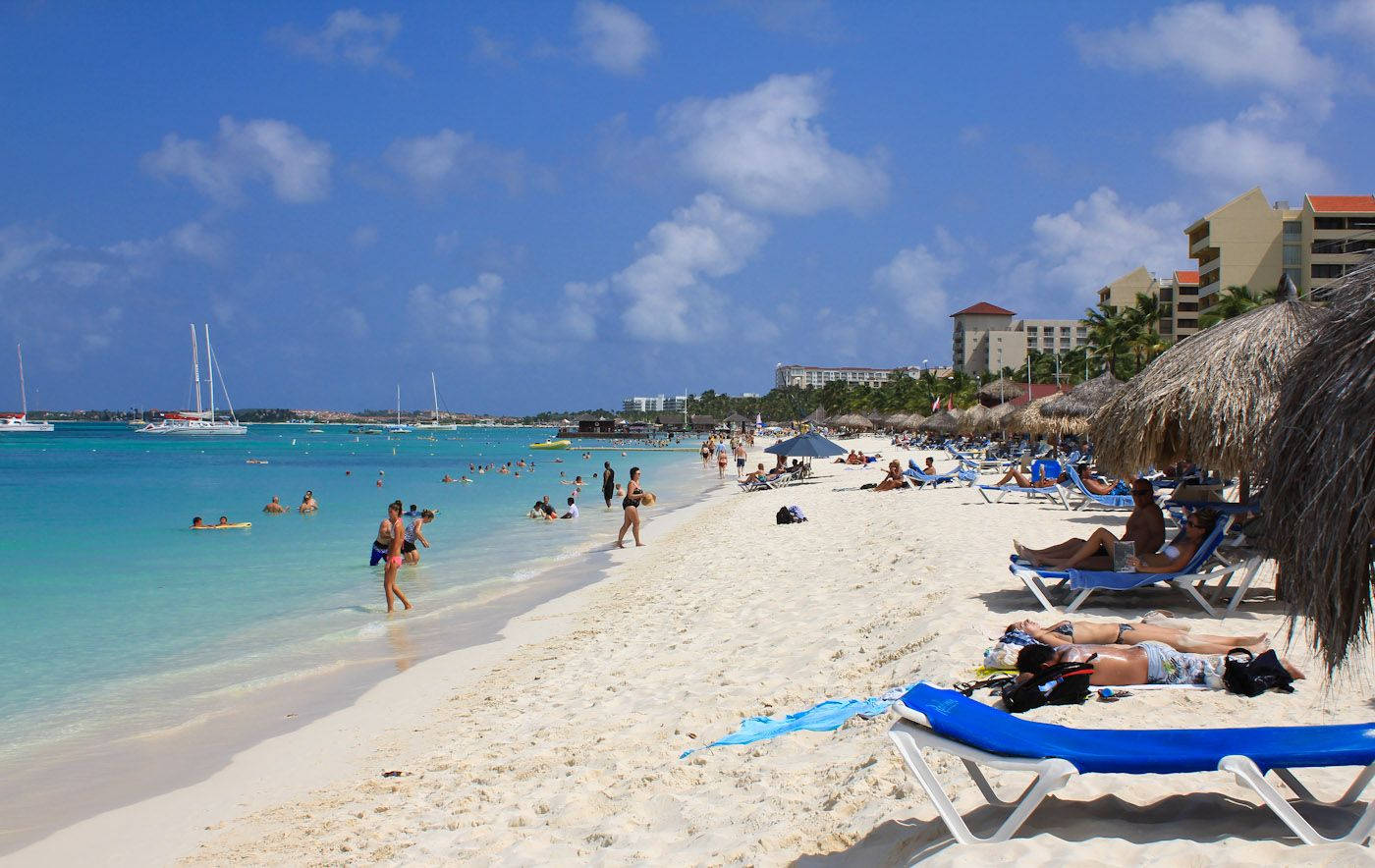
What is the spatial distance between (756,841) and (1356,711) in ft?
9.94

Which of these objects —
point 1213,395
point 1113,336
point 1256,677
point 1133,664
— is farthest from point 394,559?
point 1113,336

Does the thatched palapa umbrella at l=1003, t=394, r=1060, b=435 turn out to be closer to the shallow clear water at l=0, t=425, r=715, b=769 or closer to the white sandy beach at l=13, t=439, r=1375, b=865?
the shallow clear water at l=0, t=425, r=715, b=769

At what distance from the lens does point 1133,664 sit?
15.9ft

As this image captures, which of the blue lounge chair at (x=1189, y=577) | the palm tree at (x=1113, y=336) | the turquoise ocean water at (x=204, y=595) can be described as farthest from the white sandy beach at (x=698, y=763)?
the palm tree at (x=1113, y=336)

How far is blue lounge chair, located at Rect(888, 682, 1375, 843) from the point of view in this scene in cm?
290

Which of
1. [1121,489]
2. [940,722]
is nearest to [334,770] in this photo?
[940,722]

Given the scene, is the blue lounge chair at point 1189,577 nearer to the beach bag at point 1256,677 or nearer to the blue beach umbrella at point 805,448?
the beach bag at point 1256,677

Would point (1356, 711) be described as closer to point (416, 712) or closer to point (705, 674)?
point (705, 674)

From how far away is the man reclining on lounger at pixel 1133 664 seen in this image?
15.5ft

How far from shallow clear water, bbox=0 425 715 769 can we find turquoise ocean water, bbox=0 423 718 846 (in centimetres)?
3

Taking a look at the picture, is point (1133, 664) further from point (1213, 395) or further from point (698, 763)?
point (1213, 395)

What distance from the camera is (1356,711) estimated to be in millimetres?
4383

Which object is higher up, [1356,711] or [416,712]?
[1356,711]

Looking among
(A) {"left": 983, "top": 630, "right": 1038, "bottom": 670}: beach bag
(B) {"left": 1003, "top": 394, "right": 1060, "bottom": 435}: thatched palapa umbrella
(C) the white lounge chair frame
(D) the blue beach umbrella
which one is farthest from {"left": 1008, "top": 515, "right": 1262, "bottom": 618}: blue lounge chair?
(B) {"left": 1003, "top": 394, "right": 1060, "bottom": 435}: thatched palapa umbrella
